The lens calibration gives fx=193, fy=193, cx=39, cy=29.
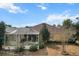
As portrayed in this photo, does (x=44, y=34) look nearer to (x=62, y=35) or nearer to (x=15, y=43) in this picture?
(x=62, y=35)

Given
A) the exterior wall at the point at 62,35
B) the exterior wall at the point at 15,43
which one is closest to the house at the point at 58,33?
the exterior wall at the point at 62,35

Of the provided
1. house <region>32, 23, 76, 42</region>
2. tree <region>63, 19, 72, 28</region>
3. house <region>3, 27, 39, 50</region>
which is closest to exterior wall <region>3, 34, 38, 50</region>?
house <region>3, 27, 39, 50</region>

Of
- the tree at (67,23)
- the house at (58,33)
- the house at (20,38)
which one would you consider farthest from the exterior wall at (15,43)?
the tree at (67,23)

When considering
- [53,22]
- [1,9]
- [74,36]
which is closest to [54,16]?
[53,22]

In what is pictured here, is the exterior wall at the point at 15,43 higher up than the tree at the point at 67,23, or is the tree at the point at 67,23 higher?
the tree at the point at 67,23

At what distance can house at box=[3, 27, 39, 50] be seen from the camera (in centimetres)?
204

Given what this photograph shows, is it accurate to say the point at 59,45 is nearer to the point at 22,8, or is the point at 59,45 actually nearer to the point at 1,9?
the point at 22,8

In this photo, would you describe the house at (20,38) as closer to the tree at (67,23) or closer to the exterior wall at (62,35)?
the exterior wall at (62,35)

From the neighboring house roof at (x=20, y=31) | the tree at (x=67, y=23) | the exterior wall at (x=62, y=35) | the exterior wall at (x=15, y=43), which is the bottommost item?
the exterior wall at (x=15, y=43)

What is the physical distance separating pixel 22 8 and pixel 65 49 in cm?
63

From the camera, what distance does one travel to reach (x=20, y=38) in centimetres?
206

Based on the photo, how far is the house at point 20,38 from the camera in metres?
2.04

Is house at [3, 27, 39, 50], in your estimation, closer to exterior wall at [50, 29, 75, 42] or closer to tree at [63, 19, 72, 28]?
exterior wall at [50, 29, 75, 42]

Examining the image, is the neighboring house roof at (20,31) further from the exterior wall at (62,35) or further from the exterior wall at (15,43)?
the exterior wall at (62,35)
